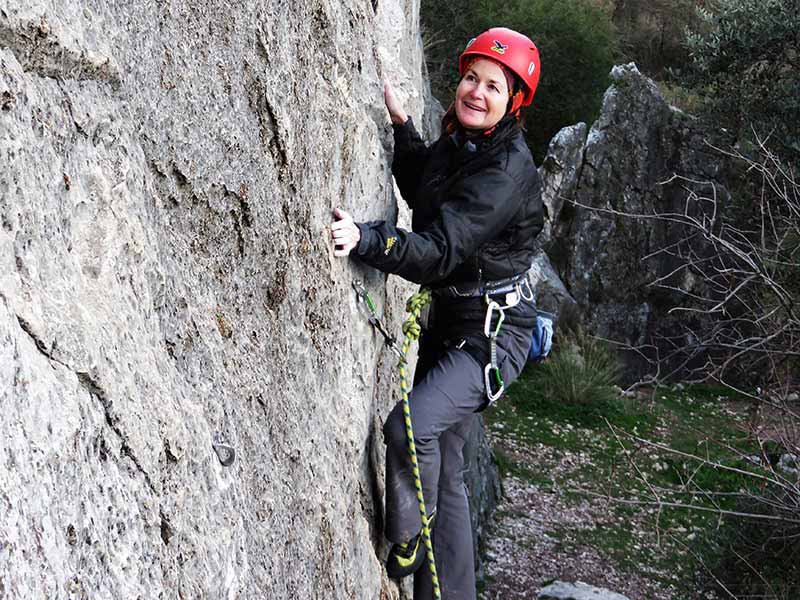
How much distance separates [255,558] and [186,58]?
1.30 meters

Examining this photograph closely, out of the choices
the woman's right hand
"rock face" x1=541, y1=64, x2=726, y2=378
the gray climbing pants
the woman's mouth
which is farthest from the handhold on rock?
"rock face" x1=541, y1=64, x2=726, y2=378

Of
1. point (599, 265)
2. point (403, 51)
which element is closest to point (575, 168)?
point (599, 265)

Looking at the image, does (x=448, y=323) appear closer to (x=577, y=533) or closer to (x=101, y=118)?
(x=101, y=118)

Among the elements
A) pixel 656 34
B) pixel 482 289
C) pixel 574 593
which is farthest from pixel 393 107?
pixel 656 34

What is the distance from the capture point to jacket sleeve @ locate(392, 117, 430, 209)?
3902mm

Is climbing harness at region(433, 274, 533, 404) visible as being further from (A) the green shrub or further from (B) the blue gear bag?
(A) the green shrub

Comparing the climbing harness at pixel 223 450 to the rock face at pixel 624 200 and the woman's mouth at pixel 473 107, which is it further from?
the rock face at pixel 624 200

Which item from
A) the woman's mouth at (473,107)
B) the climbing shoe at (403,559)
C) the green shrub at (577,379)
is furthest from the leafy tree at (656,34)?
the climbing shoe at (403,559)

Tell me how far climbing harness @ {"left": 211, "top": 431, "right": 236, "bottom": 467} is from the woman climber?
1.16 m

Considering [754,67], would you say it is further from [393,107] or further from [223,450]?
[223,450]

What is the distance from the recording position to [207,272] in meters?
2.38

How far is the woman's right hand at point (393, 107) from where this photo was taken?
3.85 meters

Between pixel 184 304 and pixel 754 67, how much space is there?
12.0 meters

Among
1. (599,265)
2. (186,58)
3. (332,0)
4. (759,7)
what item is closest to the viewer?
(186,58)
